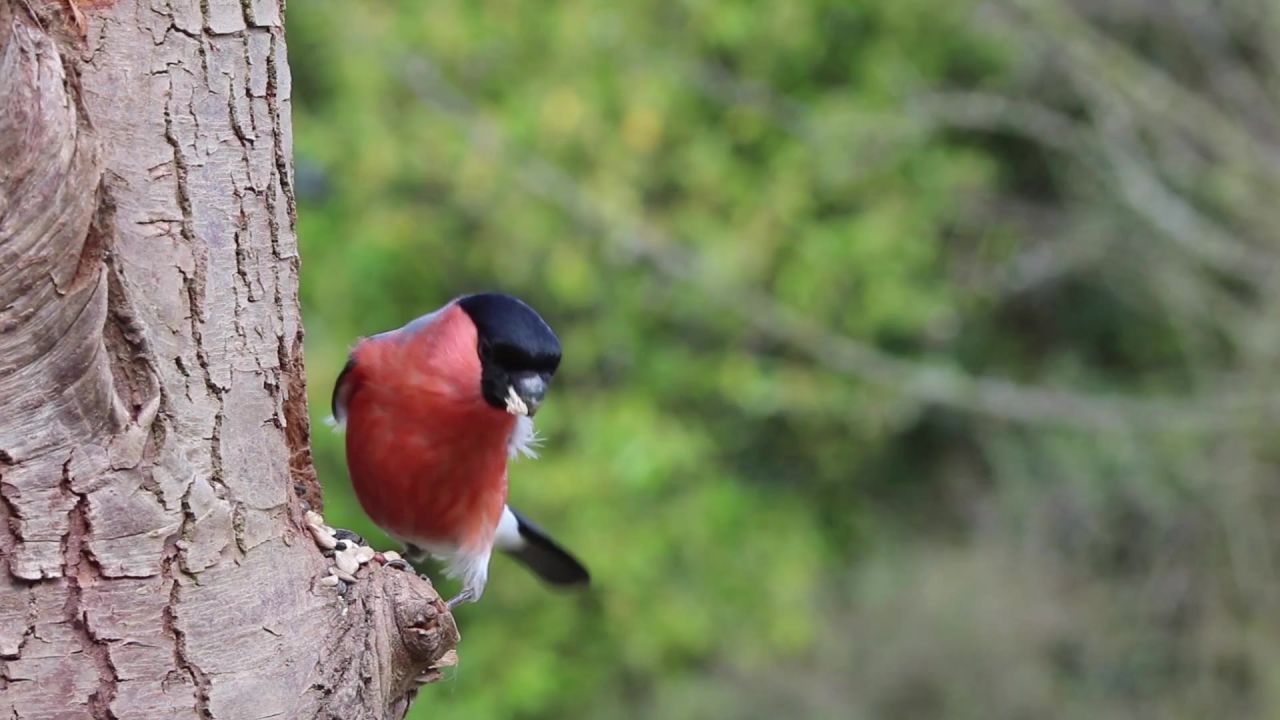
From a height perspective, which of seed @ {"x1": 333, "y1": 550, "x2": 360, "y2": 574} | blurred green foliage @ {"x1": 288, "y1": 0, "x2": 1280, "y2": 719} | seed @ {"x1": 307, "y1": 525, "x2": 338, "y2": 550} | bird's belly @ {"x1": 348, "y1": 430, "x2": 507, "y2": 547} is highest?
seed @ {"x1": 307, "y1": 525, "x2": 338, "y2": 550}

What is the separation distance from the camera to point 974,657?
261 inches

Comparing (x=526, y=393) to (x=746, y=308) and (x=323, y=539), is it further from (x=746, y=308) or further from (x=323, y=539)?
(x=746, y=308)

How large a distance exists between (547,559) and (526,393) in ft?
3.95

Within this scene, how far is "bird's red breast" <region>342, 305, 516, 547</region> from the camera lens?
9.95 feet

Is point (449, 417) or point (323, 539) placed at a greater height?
point (323, 539)

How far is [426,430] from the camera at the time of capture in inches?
122

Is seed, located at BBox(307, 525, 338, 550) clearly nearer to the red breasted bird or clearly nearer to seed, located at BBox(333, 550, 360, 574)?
seed, located at BBox(333, 550, 360, 574)

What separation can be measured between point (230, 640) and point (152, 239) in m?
0.51

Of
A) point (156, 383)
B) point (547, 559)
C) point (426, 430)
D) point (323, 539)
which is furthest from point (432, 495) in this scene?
point (156, 383)

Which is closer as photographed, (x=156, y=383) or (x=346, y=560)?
(x=156, y=383)

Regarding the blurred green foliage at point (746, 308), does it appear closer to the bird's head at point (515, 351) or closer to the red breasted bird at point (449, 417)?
the red breasted bird at point (449, 417)

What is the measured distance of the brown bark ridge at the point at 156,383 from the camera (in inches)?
64.0

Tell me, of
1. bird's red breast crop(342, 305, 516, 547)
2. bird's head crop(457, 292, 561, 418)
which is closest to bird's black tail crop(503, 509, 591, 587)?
bird's red breast crop(342, 305, 516, 547)

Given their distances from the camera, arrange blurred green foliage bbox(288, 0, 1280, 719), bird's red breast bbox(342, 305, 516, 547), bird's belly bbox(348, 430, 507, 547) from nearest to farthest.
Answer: bird's red breast bbox(342, 305, 516, 547) < bird's belly bbox(348, 430, 507, 547) < blurred green foliage bbox(288, 0, 1280, 719)
